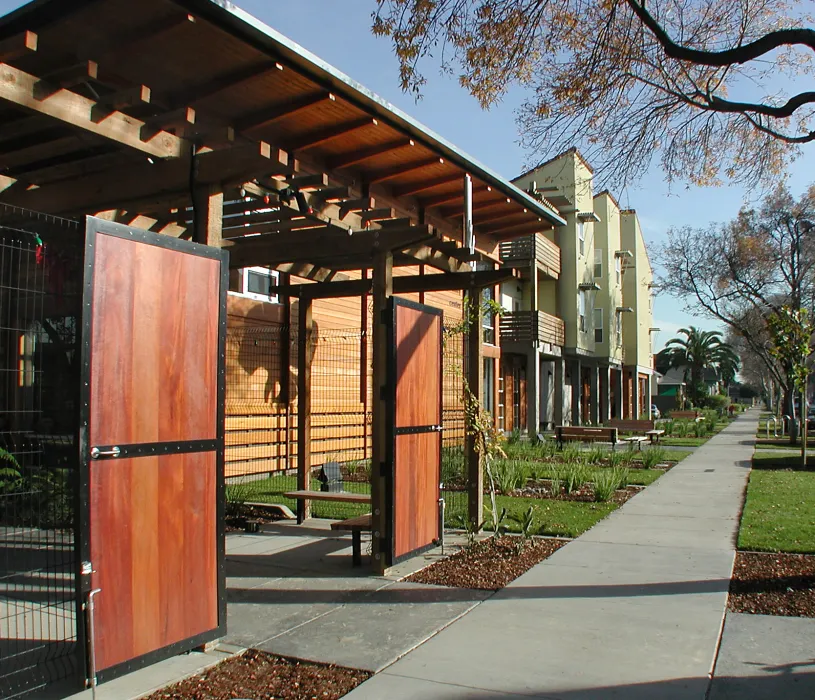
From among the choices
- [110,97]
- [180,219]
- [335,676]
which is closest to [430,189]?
[180,219]

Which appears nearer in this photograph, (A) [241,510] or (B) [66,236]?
(B) [66,236]

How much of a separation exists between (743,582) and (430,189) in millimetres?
5032

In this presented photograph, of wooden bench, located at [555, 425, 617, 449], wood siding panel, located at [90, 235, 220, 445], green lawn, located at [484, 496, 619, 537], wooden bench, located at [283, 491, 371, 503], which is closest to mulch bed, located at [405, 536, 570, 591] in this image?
green lawn, located at [484, 496, 619, 537]

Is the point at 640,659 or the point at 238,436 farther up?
the point at 238,436

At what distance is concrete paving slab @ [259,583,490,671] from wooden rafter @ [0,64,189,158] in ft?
10.7

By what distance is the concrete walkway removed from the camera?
4234 millimetres

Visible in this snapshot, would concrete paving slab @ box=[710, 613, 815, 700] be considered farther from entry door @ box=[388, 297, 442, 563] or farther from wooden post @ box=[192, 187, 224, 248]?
wooden post @ box=[192, 187, 224, 248]

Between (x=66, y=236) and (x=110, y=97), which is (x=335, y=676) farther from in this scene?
(x=66, y=236)

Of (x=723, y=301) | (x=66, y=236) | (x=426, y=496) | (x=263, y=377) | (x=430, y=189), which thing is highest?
(x=723, y=301)

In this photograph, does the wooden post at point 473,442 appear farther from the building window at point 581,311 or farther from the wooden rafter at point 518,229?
the building window at point 581,311

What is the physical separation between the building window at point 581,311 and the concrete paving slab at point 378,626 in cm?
2671

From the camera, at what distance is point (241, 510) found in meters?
9.61

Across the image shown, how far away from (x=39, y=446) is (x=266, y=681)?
156 inches

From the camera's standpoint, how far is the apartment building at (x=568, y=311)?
90.9 ft
